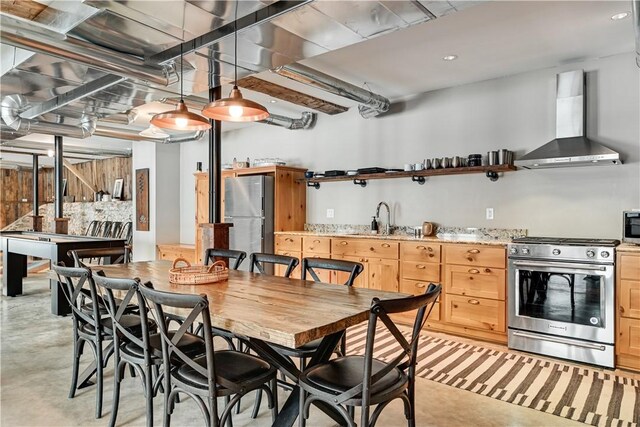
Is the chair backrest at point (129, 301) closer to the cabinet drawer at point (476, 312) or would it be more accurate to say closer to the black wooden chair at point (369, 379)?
the black wooden chair at point (369, 379)

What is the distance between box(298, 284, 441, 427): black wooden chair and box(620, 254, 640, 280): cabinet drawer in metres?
2.28

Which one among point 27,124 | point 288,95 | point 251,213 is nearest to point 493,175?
point 288,95

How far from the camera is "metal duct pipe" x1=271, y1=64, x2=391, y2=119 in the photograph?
3723mm

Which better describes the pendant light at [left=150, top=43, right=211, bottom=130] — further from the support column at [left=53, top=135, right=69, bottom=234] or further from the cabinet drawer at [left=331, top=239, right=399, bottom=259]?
the support column at [left=53, top=135, right=69, bottom=234]

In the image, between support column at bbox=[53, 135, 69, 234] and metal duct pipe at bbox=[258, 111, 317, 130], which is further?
support column at bbox=[53, 135, 69, 234]

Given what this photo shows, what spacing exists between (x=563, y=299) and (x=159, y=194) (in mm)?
Answer: 6944

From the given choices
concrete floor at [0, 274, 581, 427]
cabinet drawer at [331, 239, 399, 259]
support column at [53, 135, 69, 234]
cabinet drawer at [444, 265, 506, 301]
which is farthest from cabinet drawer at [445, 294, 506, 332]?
support column at [53, 135, 69, 234]

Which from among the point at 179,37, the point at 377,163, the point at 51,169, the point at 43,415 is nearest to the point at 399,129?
the point at 377,163

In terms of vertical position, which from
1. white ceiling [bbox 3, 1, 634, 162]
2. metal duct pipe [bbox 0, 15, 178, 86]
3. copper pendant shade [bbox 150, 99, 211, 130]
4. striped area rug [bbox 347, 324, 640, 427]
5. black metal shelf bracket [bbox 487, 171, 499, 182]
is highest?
white ceiling [bbox 3, 1, 634, 162]

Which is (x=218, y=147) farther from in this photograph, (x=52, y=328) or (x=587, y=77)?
(x=587, y=77)

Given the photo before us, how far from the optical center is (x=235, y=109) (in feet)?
8.76

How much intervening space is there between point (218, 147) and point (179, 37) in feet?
4.87

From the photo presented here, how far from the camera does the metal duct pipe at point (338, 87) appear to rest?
3723mm

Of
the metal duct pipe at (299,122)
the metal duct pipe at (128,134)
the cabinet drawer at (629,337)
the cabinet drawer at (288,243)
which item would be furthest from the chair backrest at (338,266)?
the metal duct pipe at (128,134)
